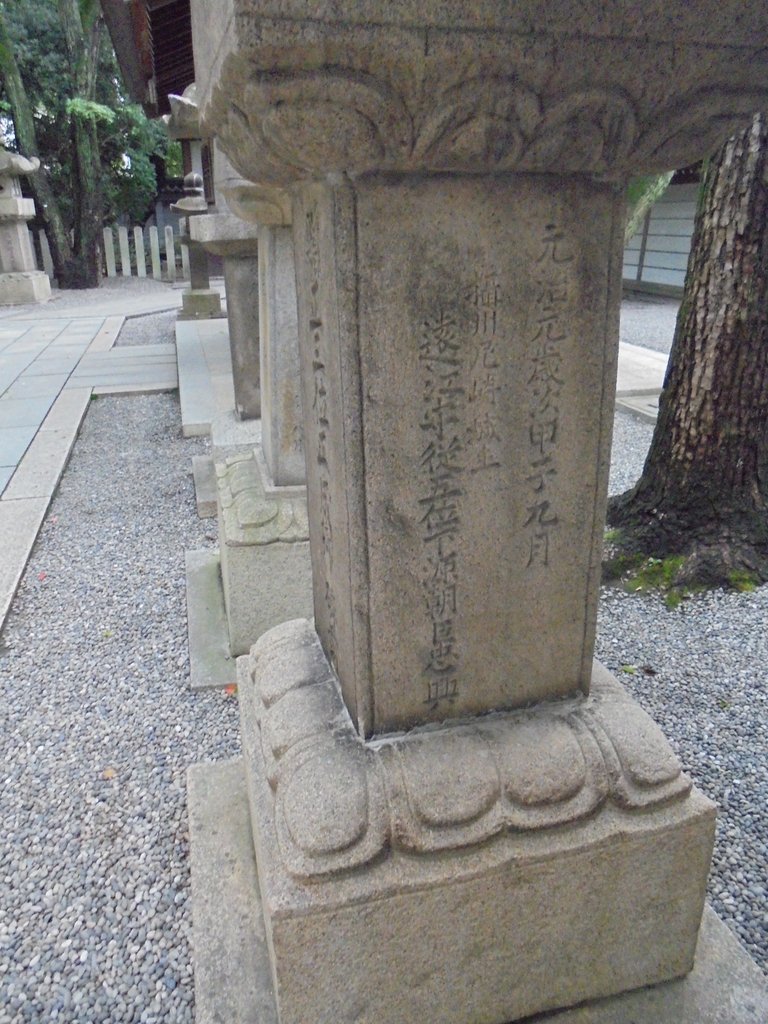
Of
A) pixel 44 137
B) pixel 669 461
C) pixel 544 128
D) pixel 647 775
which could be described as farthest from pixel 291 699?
pixel 44 137

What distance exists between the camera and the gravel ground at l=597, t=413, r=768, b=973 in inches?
77.6

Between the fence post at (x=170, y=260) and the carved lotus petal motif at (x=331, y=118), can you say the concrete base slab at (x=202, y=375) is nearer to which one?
the carved lotus petal motif at (x=331, y=118)

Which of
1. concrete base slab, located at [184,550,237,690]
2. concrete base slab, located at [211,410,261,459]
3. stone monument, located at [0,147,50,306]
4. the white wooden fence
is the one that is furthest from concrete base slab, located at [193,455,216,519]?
the white wooden fence

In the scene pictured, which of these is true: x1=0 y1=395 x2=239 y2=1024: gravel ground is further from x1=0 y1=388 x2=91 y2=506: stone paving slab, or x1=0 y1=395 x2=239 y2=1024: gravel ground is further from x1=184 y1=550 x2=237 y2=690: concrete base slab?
x1=0 y1=388 x2=91 y2=506: stone paving slab

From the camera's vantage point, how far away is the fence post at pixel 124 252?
17.1 metres

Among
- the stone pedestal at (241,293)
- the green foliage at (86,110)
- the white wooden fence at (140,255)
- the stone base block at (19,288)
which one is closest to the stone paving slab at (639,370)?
the stone pedestal at (241,293)

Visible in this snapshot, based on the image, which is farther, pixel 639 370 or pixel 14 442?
pixel 639 370

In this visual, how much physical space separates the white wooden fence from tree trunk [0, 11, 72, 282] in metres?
1.02

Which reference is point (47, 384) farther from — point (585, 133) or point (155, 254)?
point (155, 254)

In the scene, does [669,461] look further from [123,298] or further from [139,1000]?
[123,298]

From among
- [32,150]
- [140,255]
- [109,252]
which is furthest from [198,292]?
[109,252]

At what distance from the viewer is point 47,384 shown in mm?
7664

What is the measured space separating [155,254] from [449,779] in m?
17.9

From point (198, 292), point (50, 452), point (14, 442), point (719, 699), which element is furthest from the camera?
point (198, 292)
